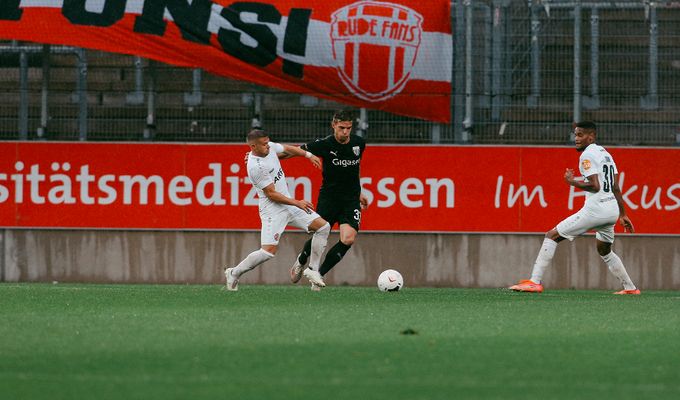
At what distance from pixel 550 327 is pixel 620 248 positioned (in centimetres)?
803

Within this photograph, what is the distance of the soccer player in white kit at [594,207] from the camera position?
1404cm

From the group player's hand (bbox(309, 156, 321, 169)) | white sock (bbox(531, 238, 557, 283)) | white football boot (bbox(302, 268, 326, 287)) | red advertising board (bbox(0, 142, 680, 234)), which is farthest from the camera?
red advertising board (bbox(0, 142, 680, 234))

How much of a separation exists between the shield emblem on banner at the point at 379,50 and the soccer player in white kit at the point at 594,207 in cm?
407

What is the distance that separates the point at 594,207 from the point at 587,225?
21 cm

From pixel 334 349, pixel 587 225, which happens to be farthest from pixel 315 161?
pixel 334 349

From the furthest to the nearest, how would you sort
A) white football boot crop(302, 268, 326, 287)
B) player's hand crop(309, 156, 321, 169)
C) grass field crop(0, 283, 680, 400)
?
white football boot crop(302, 268, 326, 287) → player's hand crop(309, 156, 321, 169) → grass field crop(0, 283, 680, 400)

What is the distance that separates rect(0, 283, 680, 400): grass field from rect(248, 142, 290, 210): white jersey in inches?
57.1

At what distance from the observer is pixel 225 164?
693 inches

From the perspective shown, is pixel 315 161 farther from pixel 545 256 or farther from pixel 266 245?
pixel 545 256

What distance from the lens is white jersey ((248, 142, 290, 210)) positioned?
1366cm

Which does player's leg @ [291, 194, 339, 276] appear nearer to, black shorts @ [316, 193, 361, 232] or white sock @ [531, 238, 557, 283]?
black shorts @ [316, 193, 361, 232]

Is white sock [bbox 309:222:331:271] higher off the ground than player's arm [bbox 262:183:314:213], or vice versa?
player's arm [bbox 262:183:314:213]

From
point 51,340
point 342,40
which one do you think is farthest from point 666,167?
point 51,340

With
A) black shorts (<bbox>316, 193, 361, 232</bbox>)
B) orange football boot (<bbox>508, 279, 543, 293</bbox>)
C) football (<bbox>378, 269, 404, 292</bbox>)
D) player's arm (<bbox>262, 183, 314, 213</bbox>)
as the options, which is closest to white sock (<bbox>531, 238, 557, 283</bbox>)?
orange football boot (<bbox>508, 279, 543, 293</bbox>)
